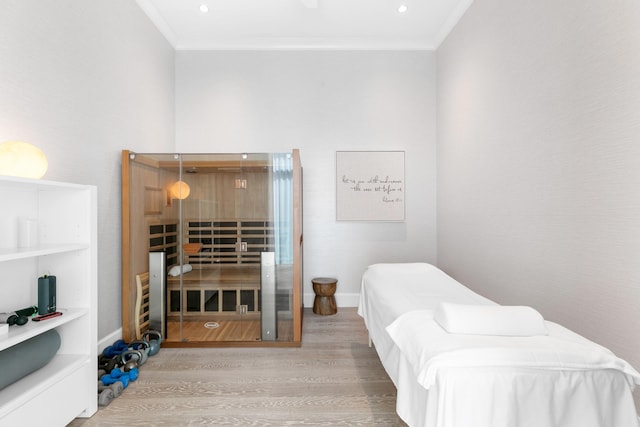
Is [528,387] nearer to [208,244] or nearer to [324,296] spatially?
[208,244]

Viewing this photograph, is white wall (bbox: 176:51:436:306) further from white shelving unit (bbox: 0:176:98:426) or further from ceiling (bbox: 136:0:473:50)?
white shelving unit (bbox: 0:176:98:426)

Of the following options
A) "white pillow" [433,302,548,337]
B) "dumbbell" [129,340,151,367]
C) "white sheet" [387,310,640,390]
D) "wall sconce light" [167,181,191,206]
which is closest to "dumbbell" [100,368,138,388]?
"dumbbell" [129,340,151,367]

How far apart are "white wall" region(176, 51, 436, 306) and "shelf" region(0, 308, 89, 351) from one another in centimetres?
234

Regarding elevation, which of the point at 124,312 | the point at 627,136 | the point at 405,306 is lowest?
the point at 124,312

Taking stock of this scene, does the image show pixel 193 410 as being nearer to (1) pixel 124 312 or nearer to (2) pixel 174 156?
(1) pixel 124 312

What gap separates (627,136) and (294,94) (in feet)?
9.79

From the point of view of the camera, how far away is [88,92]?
227 cm

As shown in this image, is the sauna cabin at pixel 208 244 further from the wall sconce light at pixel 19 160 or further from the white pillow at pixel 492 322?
the white pillow at pixel 492 322

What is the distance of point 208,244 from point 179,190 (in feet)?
1.57

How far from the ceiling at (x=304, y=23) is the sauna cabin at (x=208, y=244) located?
1502mm

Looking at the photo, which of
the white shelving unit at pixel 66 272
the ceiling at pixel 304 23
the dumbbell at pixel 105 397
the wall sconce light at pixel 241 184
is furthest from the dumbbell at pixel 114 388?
the ceiling at pixel 304 23

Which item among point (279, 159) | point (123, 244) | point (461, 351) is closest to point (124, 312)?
point (123, 244)

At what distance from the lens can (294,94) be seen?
375cm

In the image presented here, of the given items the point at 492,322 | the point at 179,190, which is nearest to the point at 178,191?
the point at 179,190
